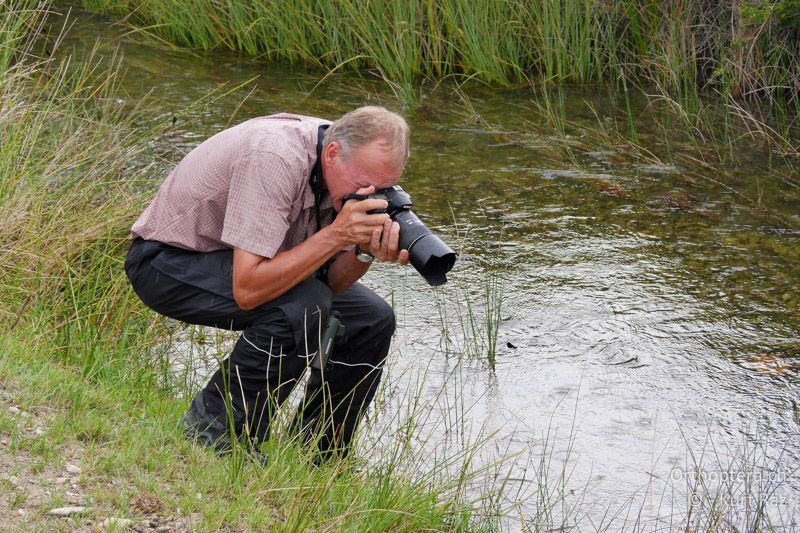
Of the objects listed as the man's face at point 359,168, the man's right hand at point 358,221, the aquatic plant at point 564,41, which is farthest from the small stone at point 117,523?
the aquatic plant at point 564,41

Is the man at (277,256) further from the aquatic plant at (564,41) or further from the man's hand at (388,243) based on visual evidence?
the aquatic plant at (564,41)

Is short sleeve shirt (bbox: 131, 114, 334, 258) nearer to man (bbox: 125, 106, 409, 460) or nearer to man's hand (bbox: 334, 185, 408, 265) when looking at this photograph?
man (bbox: 125, 106, 409, 460)

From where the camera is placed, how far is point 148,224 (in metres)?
2.91

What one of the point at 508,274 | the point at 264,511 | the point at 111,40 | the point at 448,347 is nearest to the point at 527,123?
the point at 508,274

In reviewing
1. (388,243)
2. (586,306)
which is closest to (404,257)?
(388,243)

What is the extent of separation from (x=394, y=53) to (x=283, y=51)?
108 centimetres

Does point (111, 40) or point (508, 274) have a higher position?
point (111, 40)

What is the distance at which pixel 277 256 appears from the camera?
2.70 meters

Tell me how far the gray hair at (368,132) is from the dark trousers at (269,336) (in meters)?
0.41

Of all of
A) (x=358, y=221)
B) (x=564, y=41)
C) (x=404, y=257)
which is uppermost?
(x=358, y=221)

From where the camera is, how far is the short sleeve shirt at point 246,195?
2.64 m

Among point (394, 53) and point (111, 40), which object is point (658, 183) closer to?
point (394, 53)

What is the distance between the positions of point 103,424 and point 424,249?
0.93 meters

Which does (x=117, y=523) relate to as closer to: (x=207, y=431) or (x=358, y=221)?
(x=207, y=431)
